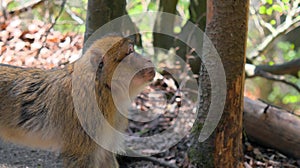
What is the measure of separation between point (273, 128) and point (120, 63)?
7.57 ft

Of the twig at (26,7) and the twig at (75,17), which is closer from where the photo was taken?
the twig at (26,7)

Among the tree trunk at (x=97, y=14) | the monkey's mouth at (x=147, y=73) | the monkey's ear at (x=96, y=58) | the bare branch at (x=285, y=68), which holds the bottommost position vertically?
the monkey's mouth at (x=147, y=73)

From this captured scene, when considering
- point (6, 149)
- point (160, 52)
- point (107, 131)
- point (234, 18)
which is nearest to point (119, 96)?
point (107, 131)

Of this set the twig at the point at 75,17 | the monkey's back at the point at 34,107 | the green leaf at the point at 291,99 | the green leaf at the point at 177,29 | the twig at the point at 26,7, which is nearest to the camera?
the monkey's back at the point at 34,107

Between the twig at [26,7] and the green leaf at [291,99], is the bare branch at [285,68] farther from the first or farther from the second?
the twig at [26,7]

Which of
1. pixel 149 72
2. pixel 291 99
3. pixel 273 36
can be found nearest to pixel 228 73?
pixel 149 72

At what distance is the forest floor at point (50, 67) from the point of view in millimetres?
4754

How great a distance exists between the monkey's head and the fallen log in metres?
2.03

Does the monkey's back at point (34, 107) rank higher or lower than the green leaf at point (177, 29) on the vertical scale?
lower

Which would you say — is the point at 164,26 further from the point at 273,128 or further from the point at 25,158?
the point at 25,158

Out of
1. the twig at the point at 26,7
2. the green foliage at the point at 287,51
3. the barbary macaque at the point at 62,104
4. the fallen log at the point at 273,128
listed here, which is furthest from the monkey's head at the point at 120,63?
the green foliage at the point at 287,51

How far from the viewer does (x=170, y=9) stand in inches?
265

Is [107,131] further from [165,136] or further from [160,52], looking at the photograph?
[160,52]

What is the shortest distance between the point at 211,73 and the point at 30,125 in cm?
155
